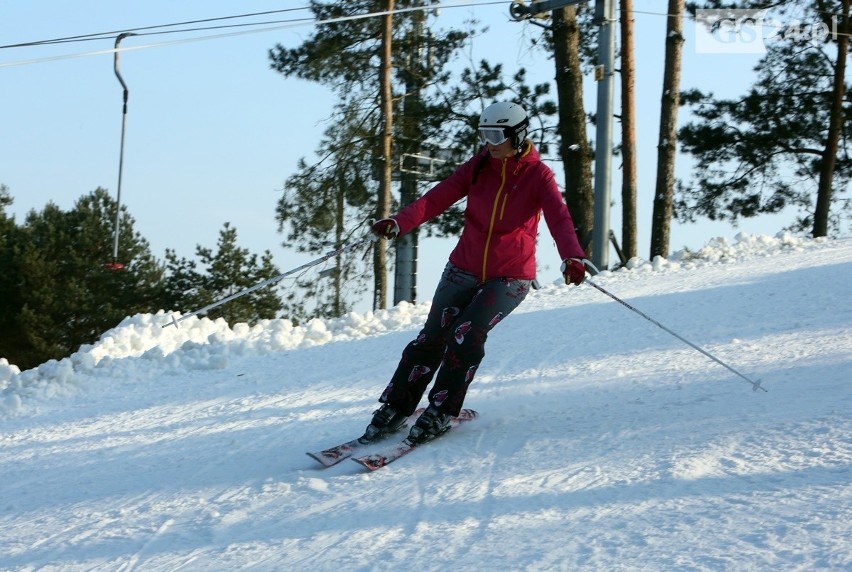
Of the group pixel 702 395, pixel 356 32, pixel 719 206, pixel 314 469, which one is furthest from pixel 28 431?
pixel 719 206

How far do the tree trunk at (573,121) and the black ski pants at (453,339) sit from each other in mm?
9701

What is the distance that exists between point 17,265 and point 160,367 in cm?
2691

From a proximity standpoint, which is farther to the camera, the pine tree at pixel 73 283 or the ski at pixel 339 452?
the pine tree at pixel 73 283

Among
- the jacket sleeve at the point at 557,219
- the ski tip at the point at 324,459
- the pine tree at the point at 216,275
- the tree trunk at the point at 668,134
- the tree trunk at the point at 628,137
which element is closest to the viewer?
the ski tip at the point at 324,459

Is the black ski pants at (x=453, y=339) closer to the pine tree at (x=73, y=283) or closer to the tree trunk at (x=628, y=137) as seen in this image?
the tree trunk at (x=628, y=137)

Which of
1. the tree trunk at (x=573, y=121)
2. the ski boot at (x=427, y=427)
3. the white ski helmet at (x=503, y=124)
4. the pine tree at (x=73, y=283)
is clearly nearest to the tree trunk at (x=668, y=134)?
the tree trunk at (x=573, y=121)

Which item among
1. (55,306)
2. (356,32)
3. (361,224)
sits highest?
(356,32)

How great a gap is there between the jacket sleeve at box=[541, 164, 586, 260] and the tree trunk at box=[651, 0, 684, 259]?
37.4ft

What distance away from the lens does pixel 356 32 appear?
19797 millimetres

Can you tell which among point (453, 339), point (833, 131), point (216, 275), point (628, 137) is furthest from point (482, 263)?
point (216, 275)

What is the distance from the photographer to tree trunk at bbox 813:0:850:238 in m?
18.9

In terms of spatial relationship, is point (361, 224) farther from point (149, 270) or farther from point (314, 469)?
point (314, 469)

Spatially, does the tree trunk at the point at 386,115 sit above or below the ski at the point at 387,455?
above

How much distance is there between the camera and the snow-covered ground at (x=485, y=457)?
11.2 feet
